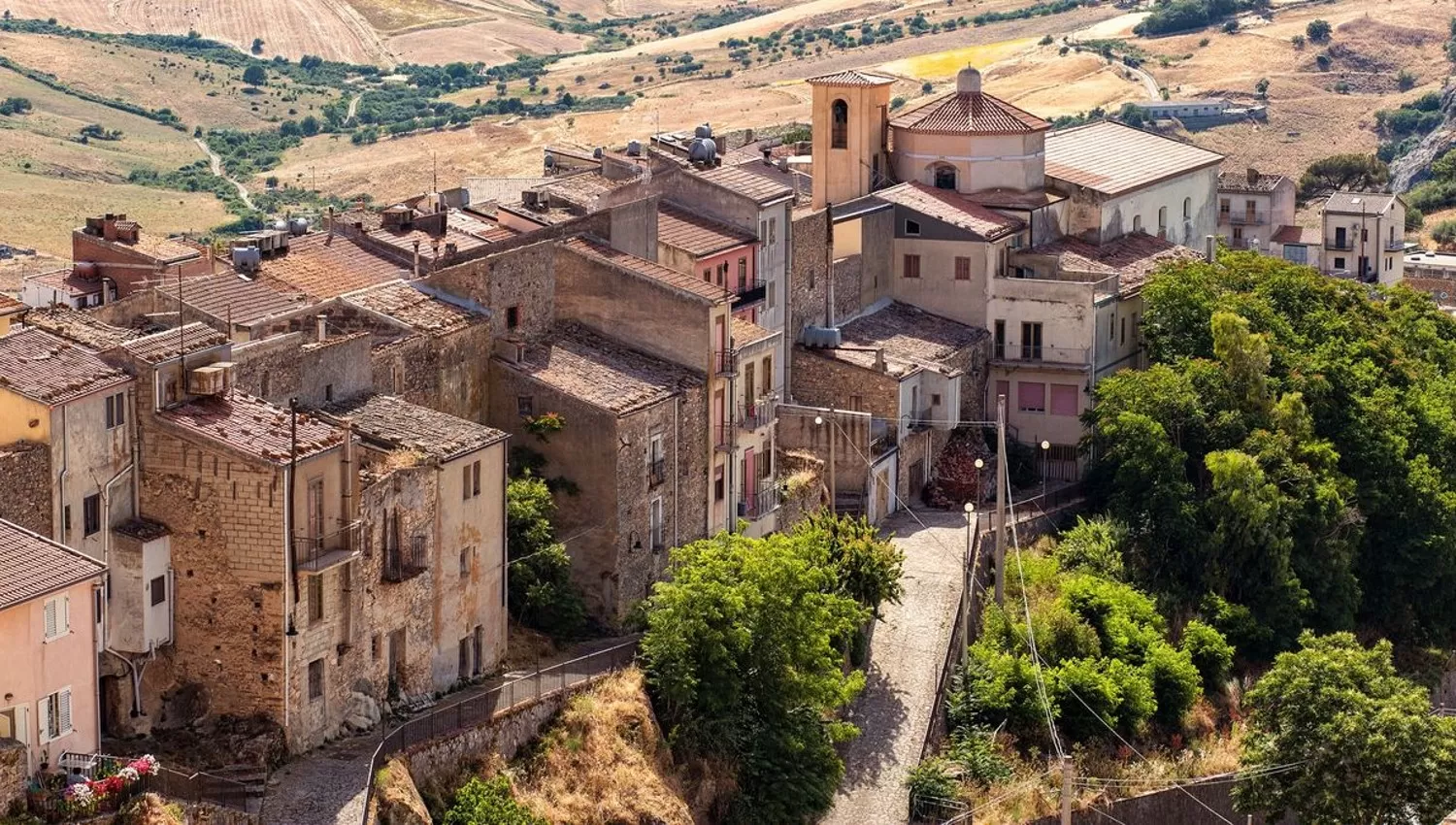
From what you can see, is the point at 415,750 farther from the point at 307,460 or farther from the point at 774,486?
the point at 774,486

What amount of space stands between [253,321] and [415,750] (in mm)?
10618

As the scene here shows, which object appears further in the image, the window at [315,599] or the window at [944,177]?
the window at [944,177]

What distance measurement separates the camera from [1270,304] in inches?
3760

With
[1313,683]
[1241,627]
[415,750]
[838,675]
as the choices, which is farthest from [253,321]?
[1241,627]

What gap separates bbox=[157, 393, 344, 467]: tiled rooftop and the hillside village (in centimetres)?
11

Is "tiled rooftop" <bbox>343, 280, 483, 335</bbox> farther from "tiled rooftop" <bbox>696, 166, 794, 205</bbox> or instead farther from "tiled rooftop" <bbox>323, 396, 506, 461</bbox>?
"tiled rooftop" <bbox>696, 166, 794, 205</bbox>

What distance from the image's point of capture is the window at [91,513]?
56.8 m

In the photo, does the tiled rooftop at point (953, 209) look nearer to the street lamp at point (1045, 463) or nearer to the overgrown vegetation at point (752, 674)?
the street lamp at point (1045, 463)

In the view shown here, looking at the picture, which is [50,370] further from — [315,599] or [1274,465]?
[1274,465]

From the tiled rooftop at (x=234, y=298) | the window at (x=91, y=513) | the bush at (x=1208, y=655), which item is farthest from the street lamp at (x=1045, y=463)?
the window at (x=91, y=513)

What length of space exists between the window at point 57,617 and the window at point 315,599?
22.2 ft

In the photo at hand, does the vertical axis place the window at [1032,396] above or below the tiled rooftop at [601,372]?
below

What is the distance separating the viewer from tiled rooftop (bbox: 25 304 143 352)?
5962 centimetres

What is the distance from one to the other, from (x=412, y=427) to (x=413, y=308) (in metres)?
5.93
